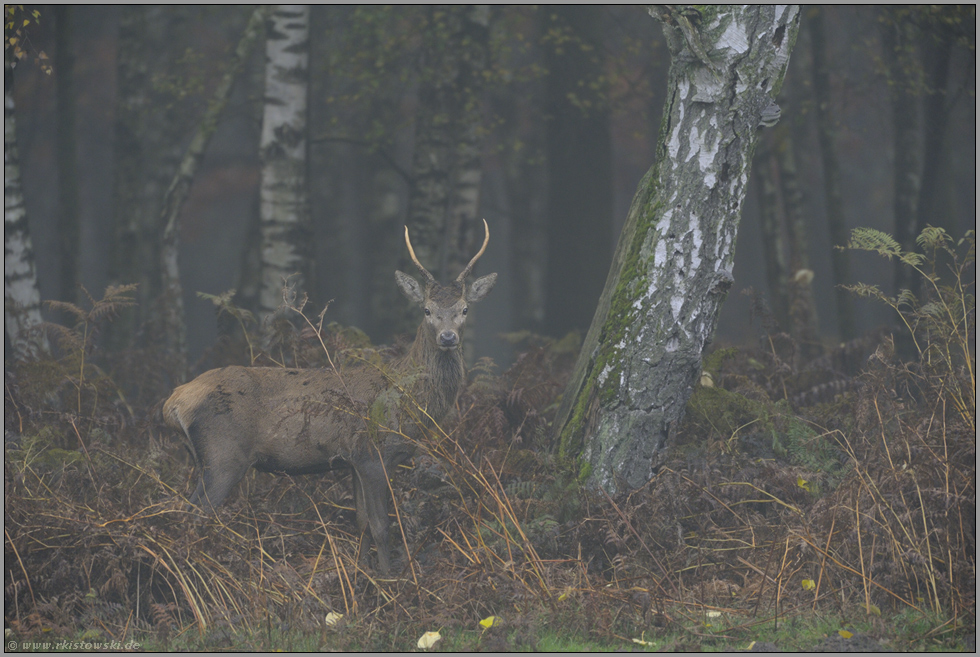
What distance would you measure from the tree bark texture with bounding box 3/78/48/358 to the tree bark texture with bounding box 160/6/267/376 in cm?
184

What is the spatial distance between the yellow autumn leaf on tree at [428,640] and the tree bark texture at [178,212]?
6438 mm

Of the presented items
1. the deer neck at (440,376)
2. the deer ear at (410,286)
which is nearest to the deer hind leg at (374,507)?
the deer neck at (440,376)

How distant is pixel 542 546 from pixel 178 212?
24.3 feet

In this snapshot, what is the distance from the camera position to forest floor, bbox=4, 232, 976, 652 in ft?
15.8

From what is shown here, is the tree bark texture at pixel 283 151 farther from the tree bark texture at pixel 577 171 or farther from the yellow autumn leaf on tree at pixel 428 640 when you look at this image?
the yellow autumn leaf on tree at pixel 428 640

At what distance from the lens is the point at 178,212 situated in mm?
10719

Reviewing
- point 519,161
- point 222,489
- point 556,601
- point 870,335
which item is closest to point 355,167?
point 519,161

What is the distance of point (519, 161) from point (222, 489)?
520 inches

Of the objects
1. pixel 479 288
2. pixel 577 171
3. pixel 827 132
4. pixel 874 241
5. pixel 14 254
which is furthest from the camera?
pixel 577 171

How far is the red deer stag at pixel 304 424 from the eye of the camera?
5.85 metres

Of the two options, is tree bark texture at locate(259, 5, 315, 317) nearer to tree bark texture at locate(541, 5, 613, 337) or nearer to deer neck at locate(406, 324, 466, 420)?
deer neck at locate(406, 324, 466, 420)

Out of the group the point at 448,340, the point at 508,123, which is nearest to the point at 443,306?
the point at 448,340

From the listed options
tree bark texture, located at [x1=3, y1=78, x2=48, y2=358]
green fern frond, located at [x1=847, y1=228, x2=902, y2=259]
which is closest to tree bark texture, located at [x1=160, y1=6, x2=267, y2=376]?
tree bark texture, located at [x1=3, y1=78, x2=48, y2=358]

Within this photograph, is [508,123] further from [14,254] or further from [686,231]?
[686,231]
